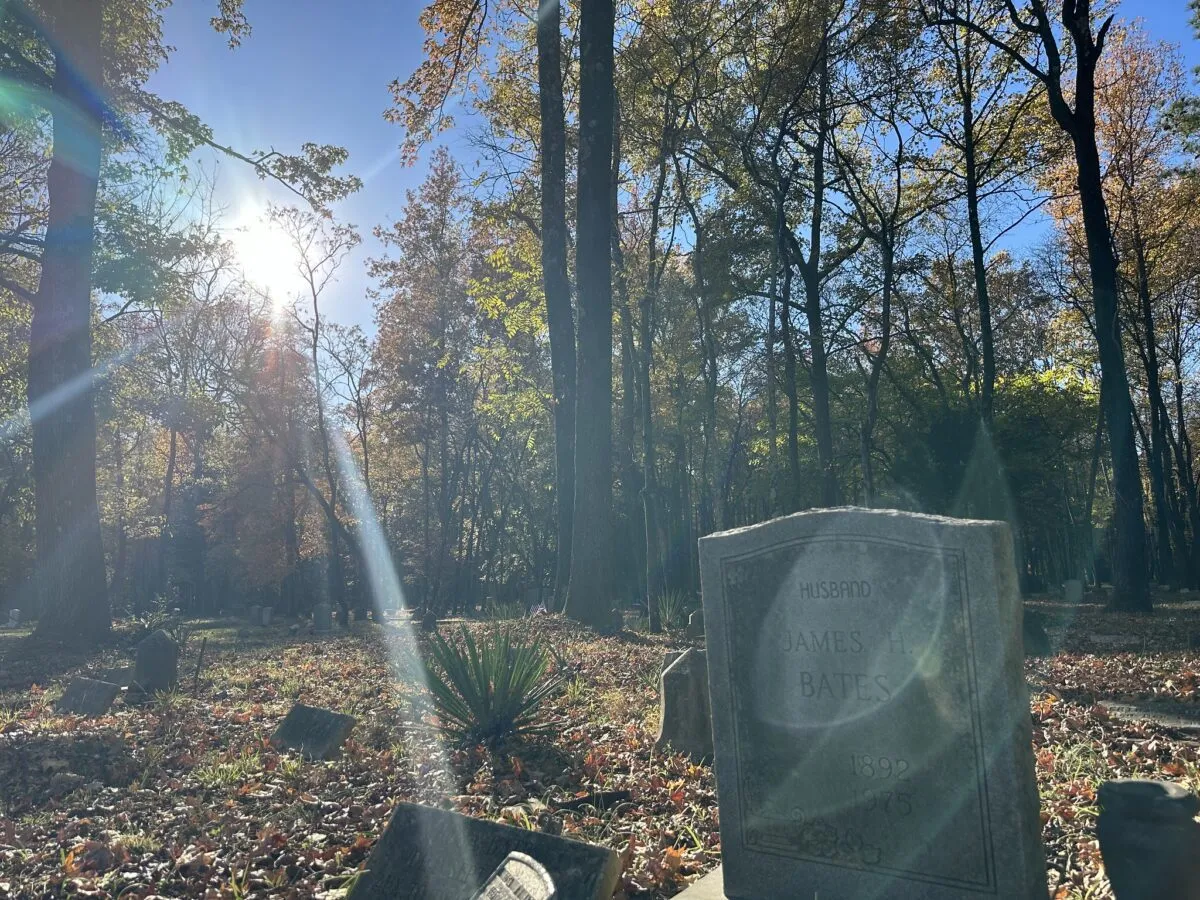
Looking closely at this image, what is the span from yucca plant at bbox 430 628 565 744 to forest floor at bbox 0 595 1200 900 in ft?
0.63

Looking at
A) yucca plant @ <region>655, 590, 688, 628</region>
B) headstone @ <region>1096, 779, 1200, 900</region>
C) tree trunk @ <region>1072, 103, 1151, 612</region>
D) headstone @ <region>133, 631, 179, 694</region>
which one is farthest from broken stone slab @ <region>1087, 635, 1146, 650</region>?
headstone @ <region>133, 631, 179, 694</region>

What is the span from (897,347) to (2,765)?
29981mm

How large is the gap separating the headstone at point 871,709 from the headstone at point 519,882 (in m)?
1.06

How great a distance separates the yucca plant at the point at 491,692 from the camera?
574cm

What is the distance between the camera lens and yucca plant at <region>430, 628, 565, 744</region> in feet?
18.8

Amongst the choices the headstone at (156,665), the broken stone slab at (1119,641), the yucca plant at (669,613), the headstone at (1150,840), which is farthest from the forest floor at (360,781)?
the yucca plant at (669,613)

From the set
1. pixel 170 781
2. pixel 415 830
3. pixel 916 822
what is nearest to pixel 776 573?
pixel 916 822

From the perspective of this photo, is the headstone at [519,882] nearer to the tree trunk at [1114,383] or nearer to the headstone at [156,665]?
the headstone at [156,665]

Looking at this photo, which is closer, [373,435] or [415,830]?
[415,830]

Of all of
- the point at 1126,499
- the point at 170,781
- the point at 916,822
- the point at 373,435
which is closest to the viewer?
the point at 916,822

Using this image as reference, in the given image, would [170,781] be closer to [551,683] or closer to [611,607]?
[551,683]

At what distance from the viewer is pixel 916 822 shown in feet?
10.0

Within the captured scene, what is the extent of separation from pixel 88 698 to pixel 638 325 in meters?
19.0

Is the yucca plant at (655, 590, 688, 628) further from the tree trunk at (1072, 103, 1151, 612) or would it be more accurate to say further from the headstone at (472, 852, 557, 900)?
the headstone at (472, 852, 557, 900)
